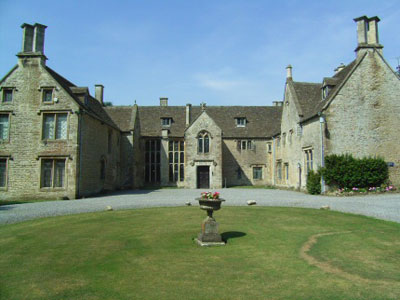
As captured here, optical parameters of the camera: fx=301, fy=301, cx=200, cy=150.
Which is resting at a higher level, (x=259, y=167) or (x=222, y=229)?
(x=259, y=167)

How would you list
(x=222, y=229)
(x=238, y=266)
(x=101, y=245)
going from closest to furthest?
(x=238, y=266), (x=101, y=245), (x=222, y=229)

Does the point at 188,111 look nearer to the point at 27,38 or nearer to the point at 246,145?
the point at 246,145

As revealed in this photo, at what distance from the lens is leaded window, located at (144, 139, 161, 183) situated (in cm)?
3856

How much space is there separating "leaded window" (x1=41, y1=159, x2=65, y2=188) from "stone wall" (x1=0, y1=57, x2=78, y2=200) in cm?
36

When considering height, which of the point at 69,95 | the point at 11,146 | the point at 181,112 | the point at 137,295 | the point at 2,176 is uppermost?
the point at 181,112

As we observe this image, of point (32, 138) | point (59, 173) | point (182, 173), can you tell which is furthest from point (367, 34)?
point (32, 138)

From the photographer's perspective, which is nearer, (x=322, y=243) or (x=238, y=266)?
(x=238, y=266)

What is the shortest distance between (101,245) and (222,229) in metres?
4.18

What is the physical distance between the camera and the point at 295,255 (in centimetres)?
733

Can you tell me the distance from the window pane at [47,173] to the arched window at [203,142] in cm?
1703

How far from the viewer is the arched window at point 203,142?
117 feet

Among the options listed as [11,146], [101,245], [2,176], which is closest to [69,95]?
[11,146]

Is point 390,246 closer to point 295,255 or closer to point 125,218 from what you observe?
point 295,255

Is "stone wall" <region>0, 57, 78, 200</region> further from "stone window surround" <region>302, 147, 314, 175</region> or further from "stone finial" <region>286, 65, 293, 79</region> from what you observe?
"stone finial" <region>286, 65, 293, 79</region>
